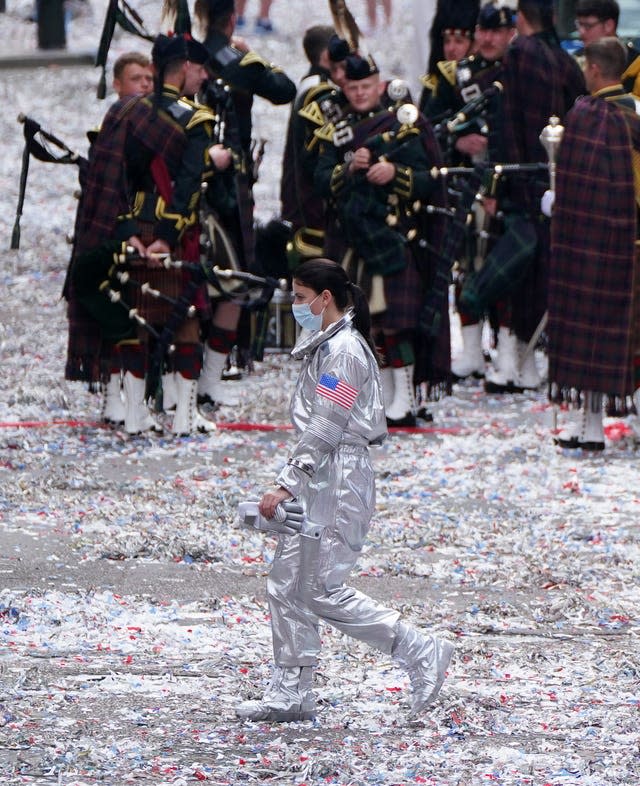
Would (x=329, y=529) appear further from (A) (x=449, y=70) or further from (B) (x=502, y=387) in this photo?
(A) (x=449, y=70)

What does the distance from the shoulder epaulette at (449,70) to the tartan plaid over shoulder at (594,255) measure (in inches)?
78.4

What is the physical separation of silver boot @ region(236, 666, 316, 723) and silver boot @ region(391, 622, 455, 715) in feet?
0.97

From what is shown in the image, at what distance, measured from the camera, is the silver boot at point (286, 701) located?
18.1 feet

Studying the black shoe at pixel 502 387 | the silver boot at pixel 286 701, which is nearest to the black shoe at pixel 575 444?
the black shoe at pixel 502 387

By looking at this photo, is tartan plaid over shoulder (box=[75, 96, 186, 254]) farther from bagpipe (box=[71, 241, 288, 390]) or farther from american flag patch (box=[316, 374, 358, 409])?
american flag patch (box=[316, 374, 358, 409])

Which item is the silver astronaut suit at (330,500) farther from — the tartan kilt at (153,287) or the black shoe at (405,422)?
the black shoe at (405,422)

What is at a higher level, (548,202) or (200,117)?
(200,117)

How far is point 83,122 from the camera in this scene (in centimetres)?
2003

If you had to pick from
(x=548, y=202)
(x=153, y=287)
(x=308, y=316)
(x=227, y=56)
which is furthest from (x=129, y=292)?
(x=308, y=316)

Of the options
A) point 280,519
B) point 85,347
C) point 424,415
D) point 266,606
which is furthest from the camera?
point 424,415

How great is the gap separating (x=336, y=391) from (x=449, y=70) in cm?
628

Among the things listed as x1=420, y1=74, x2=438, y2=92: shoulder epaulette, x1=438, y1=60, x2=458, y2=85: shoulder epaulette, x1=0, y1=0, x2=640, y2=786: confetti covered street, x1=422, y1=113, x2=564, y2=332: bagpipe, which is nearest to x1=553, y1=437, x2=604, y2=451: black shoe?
x1=0, y1=0, x2=640, y2=786: confetti covered street

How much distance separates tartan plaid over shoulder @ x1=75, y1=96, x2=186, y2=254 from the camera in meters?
9.46

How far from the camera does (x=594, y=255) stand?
9422mm
